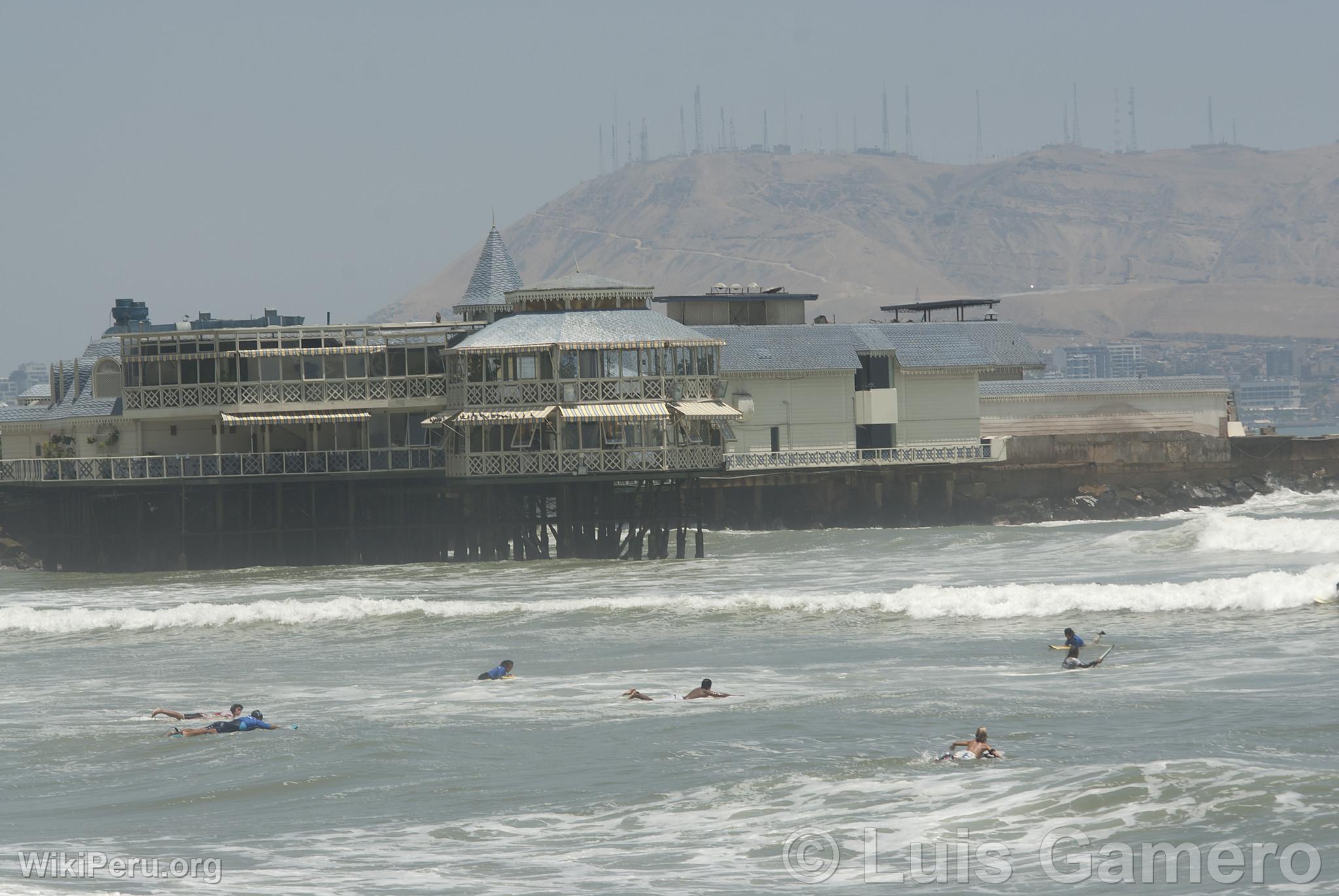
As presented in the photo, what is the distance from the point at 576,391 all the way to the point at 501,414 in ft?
8.03

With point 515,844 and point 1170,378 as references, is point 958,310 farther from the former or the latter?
point 515,844

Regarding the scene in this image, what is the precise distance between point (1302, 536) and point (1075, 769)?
37.1 meters

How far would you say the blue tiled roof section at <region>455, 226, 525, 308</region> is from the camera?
72.4 metres

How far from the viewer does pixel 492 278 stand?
240 feet

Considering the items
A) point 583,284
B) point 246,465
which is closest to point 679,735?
point 583,284

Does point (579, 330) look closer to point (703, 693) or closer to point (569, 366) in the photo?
point (569, 366)

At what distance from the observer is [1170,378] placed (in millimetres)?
86688

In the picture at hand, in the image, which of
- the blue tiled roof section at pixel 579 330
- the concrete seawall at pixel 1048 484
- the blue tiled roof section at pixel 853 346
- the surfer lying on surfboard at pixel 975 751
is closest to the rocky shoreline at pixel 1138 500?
the concrete seawall at pixel 1048 484

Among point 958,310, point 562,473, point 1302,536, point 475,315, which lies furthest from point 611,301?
point 958,310

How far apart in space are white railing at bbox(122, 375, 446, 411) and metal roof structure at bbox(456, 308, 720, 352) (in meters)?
4.04

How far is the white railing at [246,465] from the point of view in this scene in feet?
200

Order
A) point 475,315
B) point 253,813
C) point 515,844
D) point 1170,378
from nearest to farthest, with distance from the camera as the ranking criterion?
point 515,844 < point 253,813 < point 475,315 < point 1170,378

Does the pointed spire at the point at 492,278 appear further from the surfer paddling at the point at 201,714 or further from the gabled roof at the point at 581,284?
the surfer paddling at the point at 201,714

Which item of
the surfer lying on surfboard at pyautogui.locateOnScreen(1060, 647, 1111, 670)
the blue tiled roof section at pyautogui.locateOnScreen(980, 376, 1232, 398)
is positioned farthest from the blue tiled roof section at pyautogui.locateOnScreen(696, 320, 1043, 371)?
the surfer lying on surfboard at pyautogui.locateOnScreen(1060, 647, 1111, 670)
